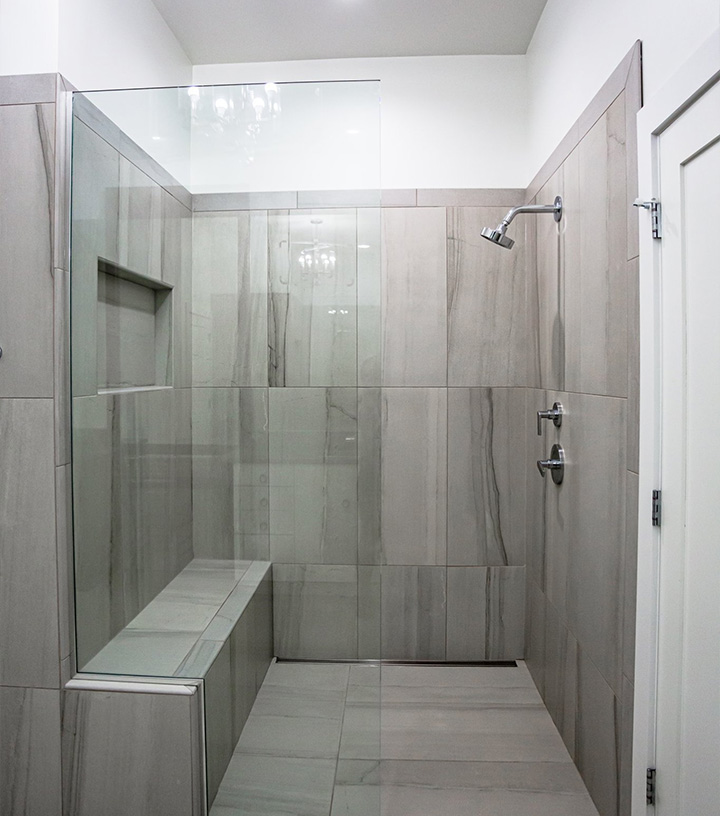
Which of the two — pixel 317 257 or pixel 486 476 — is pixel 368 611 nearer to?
pixel 317 257

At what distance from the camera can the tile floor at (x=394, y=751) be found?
5.24ft

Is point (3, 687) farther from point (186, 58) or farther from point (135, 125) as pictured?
point (186, 58)

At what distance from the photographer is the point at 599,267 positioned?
5.87ft

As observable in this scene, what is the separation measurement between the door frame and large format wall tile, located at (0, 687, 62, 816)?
1490mm

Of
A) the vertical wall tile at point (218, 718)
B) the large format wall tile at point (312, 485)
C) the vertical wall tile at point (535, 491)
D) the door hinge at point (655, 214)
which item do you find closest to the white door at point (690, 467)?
the door hinge at point (655, 214)

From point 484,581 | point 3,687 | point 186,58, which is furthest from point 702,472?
point 186,58

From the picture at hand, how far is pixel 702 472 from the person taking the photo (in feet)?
4.08

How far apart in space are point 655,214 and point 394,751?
184cm

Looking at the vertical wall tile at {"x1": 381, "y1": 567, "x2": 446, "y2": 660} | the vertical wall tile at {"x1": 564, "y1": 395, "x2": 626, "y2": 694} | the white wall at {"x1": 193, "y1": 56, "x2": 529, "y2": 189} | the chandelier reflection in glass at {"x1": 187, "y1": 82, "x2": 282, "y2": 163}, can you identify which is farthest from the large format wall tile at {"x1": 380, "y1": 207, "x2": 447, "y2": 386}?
the chandelier reflection in glass at {"x1": 187, "y1": 82, "x2": 282, "y2": 163}

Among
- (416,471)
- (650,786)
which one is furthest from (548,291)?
(650,786)

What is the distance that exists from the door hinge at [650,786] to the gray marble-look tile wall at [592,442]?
120 millimetres

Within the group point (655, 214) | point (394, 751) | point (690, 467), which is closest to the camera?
point (690, 467)

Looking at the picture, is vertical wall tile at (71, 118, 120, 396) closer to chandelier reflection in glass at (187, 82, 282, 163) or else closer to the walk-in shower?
chandelier reflection in glass at (187, 82, 282, 163)

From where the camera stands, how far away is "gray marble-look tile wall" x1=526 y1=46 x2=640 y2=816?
1587mm
